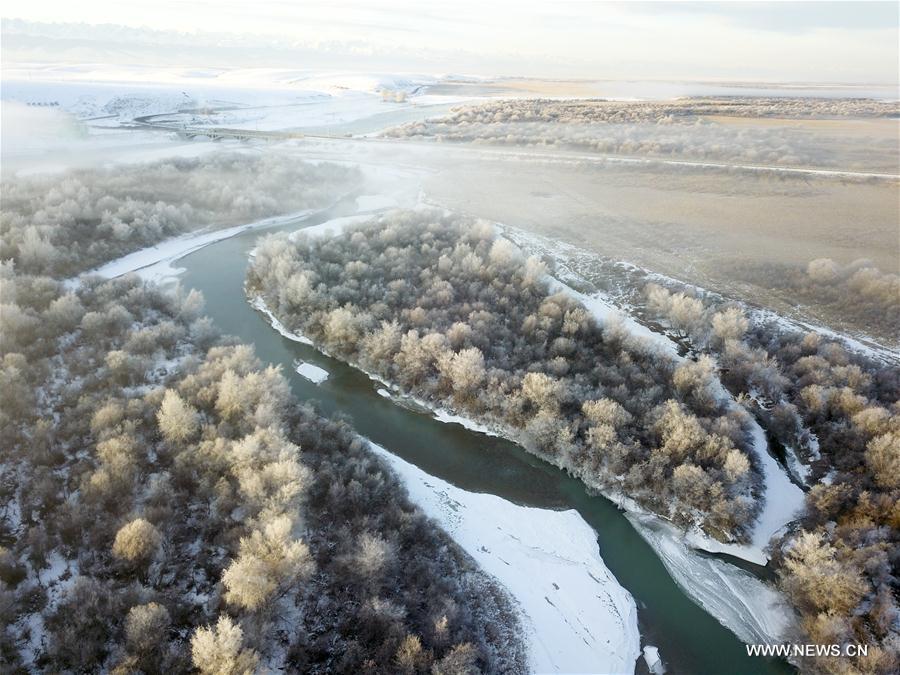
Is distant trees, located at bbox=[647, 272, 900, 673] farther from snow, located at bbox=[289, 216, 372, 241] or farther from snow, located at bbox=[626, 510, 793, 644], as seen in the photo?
snow, located at bbox=[289, 216, 372, 241]

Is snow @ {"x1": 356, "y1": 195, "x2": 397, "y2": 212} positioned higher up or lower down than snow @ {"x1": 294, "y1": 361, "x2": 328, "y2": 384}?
higher up

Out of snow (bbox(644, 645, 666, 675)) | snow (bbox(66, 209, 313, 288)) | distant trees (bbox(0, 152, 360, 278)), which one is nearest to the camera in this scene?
snow (bbox(644, 645, 666, 675))

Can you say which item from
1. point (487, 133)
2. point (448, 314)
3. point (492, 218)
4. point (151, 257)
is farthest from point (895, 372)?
point (487, 133)

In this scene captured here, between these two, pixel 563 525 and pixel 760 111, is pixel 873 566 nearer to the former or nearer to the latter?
pixel 563 525

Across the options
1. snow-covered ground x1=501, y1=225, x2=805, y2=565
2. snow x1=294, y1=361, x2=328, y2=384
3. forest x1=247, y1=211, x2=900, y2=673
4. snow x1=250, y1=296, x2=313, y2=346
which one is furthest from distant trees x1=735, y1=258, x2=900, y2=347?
snow x1=250, y1=296, x2=313, y2=346

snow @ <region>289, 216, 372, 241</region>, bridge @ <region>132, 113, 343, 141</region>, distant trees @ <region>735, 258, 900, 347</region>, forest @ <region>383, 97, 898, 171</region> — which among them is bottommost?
snow @ <region>289, 216, 372, 241</region>

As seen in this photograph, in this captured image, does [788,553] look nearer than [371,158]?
Yes

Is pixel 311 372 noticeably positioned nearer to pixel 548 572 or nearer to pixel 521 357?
pixel 521 357
